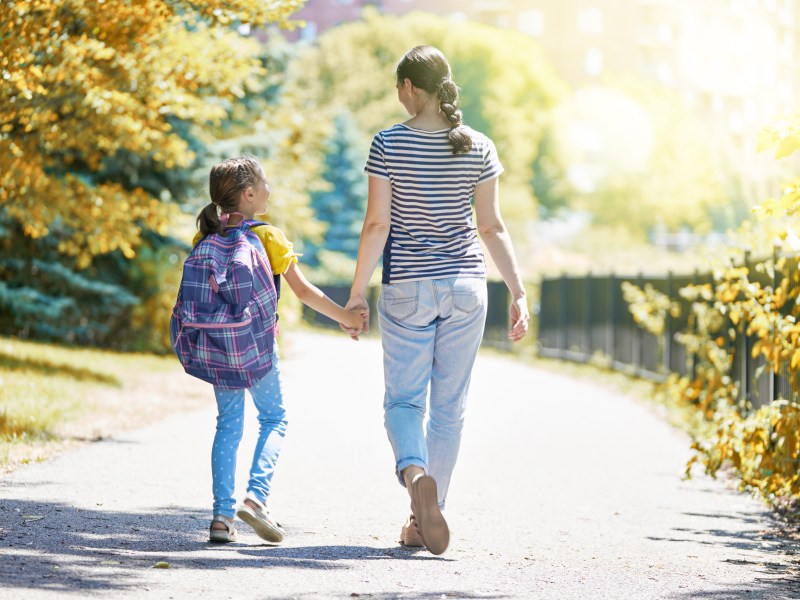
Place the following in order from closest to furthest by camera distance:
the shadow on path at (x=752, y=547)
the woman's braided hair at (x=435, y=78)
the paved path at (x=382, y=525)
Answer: the paved path at (x=382, y=525), the shadow on path at (x=752, y=547), the woman's braided hair at (x=435, y=78)

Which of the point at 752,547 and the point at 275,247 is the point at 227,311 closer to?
the point at 275,247

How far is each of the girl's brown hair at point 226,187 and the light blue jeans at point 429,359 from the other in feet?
2.36

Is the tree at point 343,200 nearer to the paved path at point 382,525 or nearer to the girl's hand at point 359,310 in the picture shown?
the paved path at point 382,525

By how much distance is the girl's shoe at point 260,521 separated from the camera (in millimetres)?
5543

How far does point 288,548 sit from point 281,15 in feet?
15.1

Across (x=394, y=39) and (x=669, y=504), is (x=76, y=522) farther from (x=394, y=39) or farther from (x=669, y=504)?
(x=394, y=39)

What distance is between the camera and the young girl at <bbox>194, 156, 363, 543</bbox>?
223 inches

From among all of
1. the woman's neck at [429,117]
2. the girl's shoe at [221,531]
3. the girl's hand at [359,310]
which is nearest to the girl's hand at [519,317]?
the girl's hand at [359,310]

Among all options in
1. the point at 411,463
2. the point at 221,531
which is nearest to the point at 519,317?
the point at 411,463

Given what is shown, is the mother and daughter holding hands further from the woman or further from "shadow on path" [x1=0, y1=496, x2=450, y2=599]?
"shadow on path" [x1=0, y1=496, x2=450, y2=599]

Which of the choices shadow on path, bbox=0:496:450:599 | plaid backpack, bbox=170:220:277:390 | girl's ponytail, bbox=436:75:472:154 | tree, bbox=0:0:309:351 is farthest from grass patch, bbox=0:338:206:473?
girl's ponytail, bbox=436:75:472:154

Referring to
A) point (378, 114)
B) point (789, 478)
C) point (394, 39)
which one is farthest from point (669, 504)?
point (394, 39)

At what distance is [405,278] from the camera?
558 cm

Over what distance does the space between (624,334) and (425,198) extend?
13.7 m
